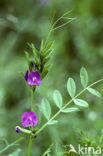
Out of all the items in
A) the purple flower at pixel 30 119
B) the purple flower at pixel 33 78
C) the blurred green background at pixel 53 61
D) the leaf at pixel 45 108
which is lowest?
the purple flower at pixel 30 119

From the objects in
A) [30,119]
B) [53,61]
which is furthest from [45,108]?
[53,61]

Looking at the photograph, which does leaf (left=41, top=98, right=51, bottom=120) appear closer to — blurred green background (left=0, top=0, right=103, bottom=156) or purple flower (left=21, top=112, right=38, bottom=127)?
purple flower (left=21, top=112, right=38, bottom=127)

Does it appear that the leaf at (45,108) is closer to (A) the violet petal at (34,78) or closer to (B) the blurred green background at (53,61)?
(A) the violet petal at (34,78)

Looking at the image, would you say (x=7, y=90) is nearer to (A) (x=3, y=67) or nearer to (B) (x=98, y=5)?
(A) (x=3, y=67)

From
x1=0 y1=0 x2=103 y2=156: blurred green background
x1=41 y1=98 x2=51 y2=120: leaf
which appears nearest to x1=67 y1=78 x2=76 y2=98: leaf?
x1=41 y1=98 x2=51 y2=120: leaf

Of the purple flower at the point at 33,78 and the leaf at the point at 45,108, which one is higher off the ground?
the purple flower at the point at 33,78

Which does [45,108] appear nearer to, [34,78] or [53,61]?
[34,78]

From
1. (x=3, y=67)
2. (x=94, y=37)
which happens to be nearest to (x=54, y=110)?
(x=3, y=67)

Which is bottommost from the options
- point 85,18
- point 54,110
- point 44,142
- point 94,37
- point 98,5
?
point 44,142

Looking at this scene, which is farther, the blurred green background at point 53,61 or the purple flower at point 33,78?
the blurred green background at point 53,61

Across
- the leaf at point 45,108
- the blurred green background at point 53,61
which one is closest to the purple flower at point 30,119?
the leaf at point 45,108
